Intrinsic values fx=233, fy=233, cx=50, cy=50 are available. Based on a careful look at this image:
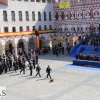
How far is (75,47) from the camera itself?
A: 40562 mm

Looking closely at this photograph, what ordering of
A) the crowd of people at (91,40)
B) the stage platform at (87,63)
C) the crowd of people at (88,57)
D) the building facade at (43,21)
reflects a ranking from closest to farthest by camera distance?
the stage platform at (87,63) < the crowd of people at (88,57) < the crowd of people at (91,40) < the building facade at (43,21)

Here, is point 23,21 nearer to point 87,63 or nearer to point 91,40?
point 91,40

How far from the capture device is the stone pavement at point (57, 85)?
19.3m

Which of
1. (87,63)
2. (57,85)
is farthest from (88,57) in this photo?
(57,85)

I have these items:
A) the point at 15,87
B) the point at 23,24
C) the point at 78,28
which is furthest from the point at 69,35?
the point at 15,87

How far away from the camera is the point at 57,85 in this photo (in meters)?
22.4

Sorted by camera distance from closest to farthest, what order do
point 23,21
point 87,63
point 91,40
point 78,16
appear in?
1. point 87,63
2. point 91,40
3. point 23,21
4. point 78,16

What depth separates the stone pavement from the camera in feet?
63.3

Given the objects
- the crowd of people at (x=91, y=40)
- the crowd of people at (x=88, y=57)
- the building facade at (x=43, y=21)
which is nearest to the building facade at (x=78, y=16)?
the building facade at (x=43, y=21)

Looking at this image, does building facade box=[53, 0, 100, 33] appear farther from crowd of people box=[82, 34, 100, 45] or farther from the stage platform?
the stage platform

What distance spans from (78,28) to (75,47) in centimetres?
650

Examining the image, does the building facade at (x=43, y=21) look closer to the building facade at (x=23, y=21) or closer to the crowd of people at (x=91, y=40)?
the building facade at (x=23, y=21)

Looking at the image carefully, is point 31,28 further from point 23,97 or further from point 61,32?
point 23,97

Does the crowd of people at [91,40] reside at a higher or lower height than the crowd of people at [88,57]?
higher
